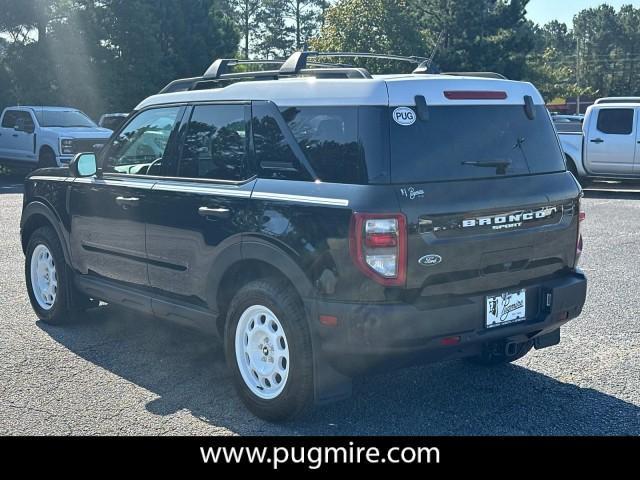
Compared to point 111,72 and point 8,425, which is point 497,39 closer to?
point 111,72

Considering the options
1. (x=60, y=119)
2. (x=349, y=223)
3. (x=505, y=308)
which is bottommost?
(x=505, y=308)

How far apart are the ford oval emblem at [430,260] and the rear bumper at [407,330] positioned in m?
0.20

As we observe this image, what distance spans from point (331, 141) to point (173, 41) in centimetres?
3573

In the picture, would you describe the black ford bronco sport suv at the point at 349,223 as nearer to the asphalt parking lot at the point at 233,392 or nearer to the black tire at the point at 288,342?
the black tire at the point at 288,342

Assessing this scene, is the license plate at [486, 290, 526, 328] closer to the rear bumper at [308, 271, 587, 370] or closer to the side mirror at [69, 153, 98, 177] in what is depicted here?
the rear bumper at [308, 271, 587, 370]

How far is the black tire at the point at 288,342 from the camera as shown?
171 inches

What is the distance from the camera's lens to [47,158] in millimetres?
20422

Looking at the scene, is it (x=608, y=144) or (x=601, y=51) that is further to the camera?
(x=601, y=51)

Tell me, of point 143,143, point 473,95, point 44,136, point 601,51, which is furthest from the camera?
point 601,51

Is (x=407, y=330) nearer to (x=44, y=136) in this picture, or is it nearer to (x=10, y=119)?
(x=44, y=136)

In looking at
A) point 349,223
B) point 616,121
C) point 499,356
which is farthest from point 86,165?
point 616,121

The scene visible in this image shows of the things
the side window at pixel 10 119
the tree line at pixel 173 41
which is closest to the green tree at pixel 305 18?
the tree line at pixel 173 41

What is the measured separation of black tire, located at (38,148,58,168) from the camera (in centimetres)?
2020
